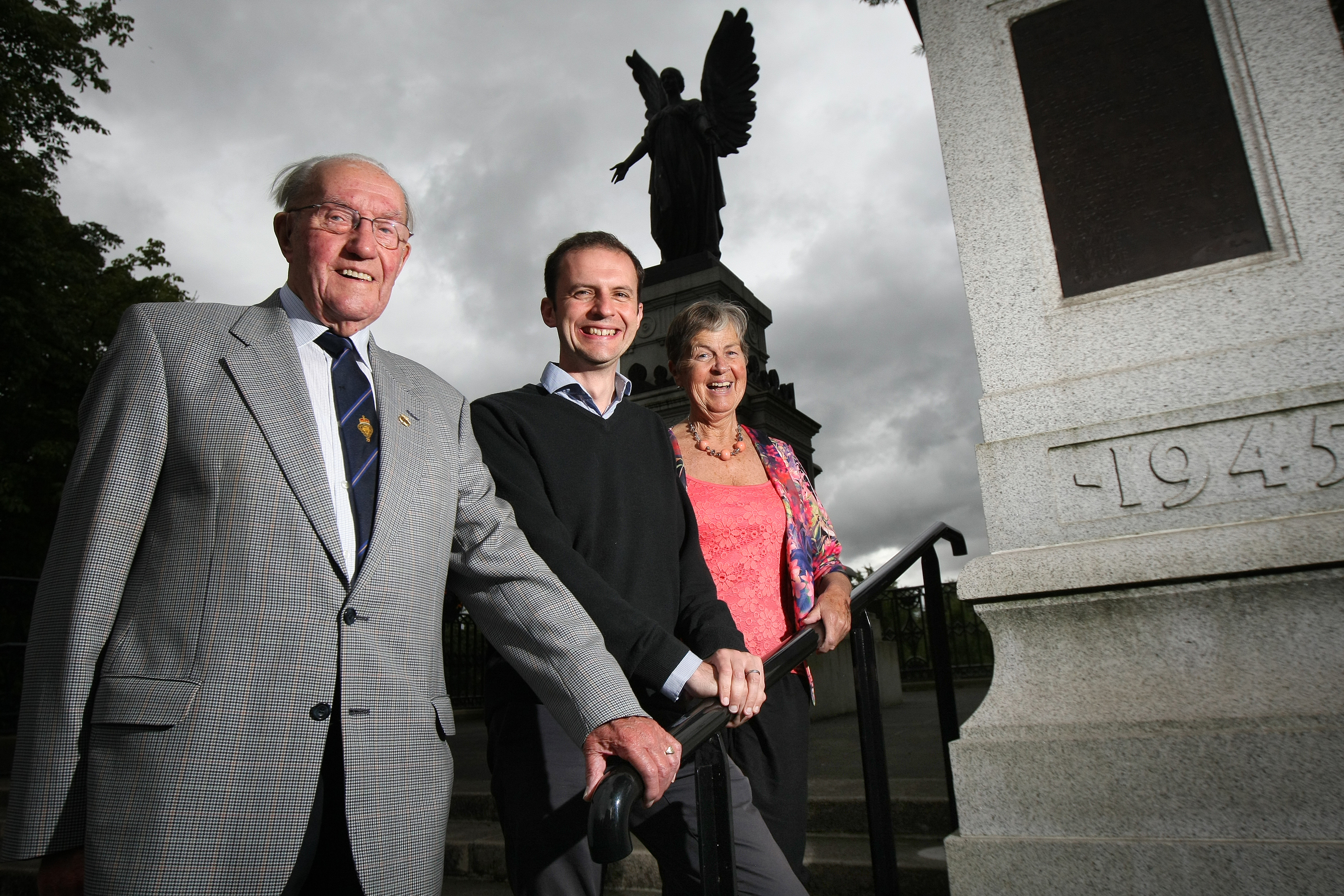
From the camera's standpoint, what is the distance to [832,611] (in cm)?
209

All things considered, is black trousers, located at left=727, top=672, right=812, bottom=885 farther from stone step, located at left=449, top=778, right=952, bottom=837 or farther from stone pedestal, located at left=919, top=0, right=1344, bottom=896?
stone step, located at left=449, top=778, right=952, bottom=837

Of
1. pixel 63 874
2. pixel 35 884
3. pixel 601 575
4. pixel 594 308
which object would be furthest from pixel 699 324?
pixel 35 884

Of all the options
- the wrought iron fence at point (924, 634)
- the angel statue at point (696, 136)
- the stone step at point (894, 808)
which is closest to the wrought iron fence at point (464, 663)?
the wrought iron fence at point (924, 634)

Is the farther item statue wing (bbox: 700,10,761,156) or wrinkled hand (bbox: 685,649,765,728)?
statue wing (bbox: 700,10,761,156)

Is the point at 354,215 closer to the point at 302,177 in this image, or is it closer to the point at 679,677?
the point at 302,177

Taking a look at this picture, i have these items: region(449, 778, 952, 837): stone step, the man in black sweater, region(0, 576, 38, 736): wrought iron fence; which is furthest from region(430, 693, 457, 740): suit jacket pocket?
region(0, 576, 38, 736): wrought iron fence

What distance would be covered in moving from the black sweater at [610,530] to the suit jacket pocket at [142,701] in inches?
22.9

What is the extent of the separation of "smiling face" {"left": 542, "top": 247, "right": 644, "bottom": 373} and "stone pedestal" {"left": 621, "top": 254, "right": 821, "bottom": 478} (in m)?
3.98

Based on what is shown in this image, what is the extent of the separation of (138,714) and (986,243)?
2.84 m

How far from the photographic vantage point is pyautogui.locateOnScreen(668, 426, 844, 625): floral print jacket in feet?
7.18

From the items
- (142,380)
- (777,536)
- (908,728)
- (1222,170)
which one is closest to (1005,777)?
(777,536)

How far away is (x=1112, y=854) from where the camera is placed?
2193 millimetres

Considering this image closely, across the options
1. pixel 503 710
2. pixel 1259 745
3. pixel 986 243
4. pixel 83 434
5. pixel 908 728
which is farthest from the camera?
pixel 908 728

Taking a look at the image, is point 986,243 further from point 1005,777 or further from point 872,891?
point 872,891
